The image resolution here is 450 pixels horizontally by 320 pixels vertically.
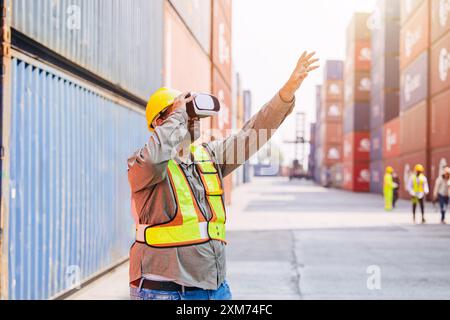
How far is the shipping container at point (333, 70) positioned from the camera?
66.7m

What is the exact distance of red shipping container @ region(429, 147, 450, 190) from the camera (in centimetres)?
2759

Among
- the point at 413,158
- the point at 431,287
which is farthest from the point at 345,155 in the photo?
the point at 431,287

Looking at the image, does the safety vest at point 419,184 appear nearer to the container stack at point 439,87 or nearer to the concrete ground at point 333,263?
the concrete ground at point 333,263

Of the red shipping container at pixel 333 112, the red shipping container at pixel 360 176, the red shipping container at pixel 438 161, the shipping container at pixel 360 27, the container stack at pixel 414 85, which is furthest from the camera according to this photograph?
the red shipping container at pixel 333 112

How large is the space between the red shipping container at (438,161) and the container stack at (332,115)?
117 feet

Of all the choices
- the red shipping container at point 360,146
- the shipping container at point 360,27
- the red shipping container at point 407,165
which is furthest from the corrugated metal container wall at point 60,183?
the shipping container at point 360,27

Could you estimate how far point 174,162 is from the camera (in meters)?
2.84

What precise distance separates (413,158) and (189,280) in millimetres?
33345

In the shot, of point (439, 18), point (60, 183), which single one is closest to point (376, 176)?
point (439, 18)

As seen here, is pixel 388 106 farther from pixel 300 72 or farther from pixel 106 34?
pixel 300 72

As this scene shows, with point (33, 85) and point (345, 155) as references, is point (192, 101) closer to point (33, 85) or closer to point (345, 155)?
point (33, 85)

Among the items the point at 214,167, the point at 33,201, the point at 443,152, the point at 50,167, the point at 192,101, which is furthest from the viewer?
the point at 443,152

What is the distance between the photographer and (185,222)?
2768mm

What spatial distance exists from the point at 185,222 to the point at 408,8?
119ft
